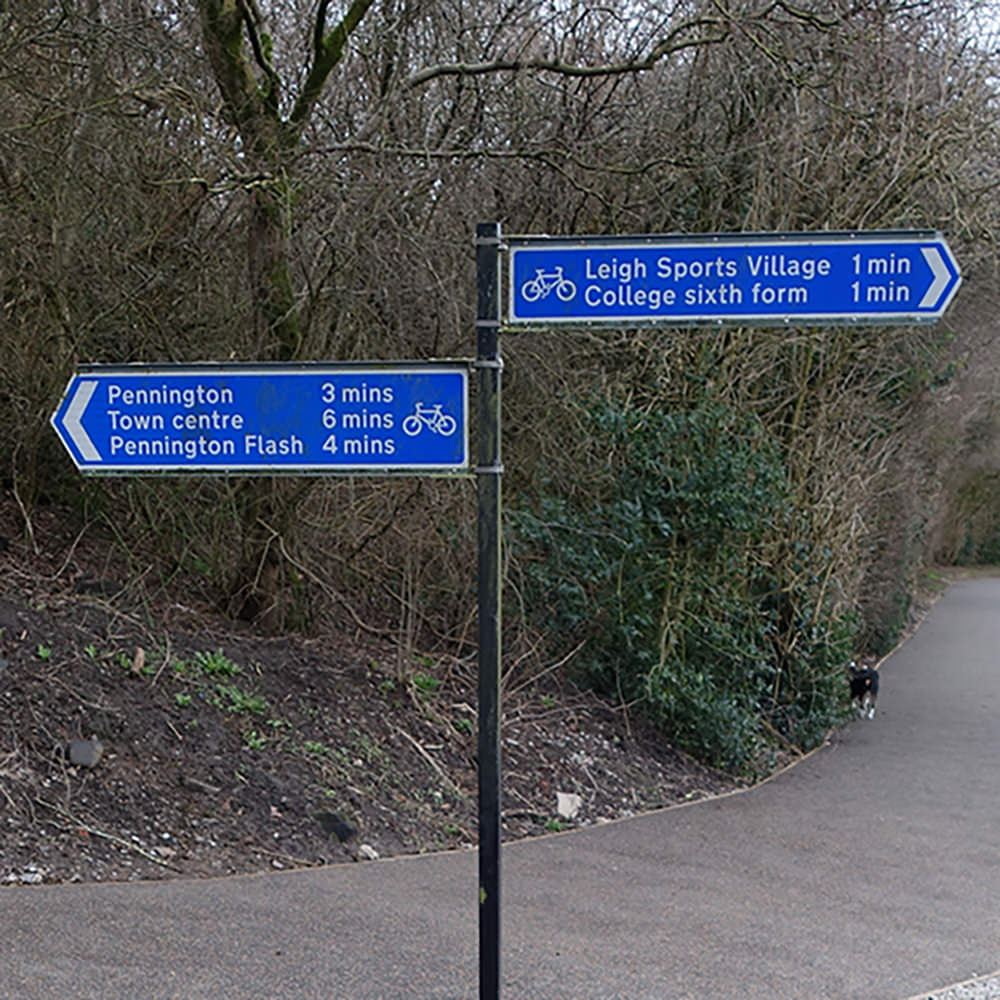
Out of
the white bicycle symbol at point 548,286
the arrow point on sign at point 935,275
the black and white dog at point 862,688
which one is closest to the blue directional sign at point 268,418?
the white bicycle symbol at point 548,286

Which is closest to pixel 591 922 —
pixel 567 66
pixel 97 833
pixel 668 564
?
pixel 97 833

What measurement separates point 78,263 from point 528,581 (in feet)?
15.0

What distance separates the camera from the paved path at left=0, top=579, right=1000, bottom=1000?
509 cm

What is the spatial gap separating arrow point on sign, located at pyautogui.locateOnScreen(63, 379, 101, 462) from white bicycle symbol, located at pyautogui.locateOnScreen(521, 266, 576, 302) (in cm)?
138

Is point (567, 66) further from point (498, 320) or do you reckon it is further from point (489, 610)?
point (489, 610)

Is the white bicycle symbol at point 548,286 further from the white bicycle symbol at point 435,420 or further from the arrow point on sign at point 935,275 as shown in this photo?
the arrow point on sign at point 935,275

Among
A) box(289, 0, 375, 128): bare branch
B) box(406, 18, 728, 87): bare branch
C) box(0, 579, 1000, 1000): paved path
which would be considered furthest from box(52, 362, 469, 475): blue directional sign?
box(406, 18, 728, 87): bare branch

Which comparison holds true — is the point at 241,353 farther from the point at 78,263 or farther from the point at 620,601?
the point at 620,601

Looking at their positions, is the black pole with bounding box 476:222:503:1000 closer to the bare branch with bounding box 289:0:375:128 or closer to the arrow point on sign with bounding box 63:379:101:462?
the arrow point on sign with bounding box 63:379:101:462

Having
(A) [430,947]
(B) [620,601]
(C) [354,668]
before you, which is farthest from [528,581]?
(A) [430,947]

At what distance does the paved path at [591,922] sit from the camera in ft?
16.7

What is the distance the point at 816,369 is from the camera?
14.3 m

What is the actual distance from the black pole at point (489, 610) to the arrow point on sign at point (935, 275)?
4.04 feet

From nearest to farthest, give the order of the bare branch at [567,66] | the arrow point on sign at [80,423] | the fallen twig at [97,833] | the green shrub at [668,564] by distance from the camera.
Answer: the arrow point on sign at [80,423]
the fallen twig at [97,833]
the bare branch at [567,66]
the green shrub at [668,564]
